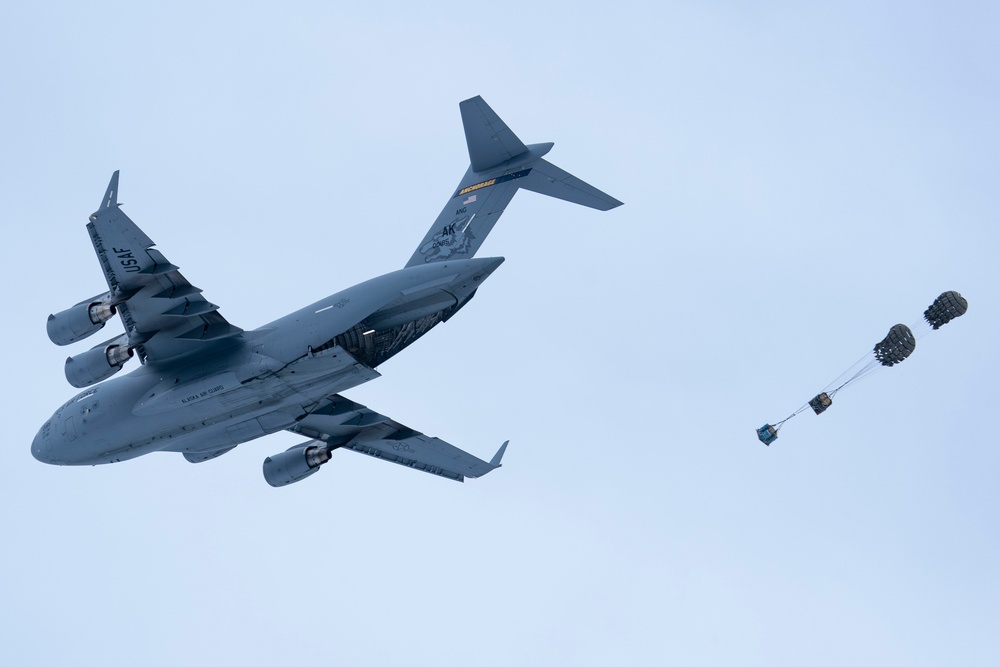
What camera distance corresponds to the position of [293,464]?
32062mm

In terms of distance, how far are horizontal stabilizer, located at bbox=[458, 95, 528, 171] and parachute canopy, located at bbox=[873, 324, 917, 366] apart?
11.1 meters

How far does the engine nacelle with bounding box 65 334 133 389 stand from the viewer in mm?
27250

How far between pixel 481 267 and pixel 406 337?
2.65 m

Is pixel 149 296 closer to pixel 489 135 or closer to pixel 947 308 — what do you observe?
pixel 489 135

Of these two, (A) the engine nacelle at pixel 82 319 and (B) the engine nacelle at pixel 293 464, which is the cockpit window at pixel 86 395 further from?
(B) the engine nacelle at pixel 293 464

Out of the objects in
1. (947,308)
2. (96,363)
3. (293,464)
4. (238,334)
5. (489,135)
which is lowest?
(947,308)

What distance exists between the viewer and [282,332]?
87.7 ft

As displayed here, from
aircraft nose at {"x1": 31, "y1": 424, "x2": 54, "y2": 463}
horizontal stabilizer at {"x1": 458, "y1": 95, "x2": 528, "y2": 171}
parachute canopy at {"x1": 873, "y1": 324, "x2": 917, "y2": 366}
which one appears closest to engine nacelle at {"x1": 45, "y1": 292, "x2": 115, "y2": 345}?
aircraft nose at {"x1": 31, "y1": 424, "x2": 54, "y2": 463}

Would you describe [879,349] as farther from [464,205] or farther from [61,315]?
[61,315]

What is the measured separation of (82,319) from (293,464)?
24.5 feet

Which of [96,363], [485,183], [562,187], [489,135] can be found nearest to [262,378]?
[96,363]

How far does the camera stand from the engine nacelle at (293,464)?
3209 centimetres

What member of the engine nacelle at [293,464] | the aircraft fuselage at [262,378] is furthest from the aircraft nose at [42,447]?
the engine nacelle at [293,464]

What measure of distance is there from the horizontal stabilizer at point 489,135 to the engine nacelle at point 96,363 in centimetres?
827
